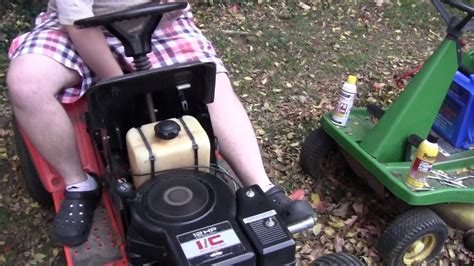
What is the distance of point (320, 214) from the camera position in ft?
8.81

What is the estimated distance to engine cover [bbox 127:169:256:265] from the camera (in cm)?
148

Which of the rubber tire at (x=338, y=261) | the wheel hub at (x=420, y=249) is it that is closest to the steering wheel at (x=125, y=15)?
the rubber tire at (x=338, y=261)

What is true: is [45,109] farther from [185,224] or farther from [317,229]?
[317,229]

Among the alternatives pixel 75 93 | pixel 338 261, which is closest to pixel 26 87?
pixel 75 93

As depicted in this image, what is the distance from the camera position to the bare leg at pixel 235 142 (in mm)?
2105

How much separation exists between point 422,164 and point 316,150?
0.60m

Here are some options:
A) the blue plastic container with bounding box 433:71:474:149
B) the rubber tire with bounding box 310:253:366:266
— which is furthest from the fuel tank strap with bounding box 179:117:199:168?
the blue plastic container with bounding box 433:71:474:149

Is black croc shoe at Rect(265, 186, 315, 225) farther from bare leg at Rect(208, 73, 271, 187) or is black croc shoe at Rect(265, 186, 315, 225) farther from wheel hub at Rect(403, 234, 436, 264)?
wheel hub at Rect(403, 234, 436, 264)

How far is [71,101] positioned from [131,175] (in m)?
0.52

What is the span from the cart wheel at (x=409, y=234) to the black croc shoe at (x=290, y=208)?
1.76 ft

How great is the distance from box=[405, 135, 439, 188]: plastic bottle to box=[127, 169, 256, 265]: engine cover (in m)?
0.91

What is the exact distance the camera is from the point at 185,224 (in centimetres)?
154

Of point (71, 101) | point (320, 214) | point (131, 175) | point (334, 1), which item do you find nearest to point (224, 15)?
point (334, 1)

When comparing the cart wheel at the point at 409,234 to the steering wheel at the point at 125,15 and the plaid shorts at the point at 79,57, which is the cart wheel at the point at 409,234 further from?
the steering wheel at the point at 125,15
